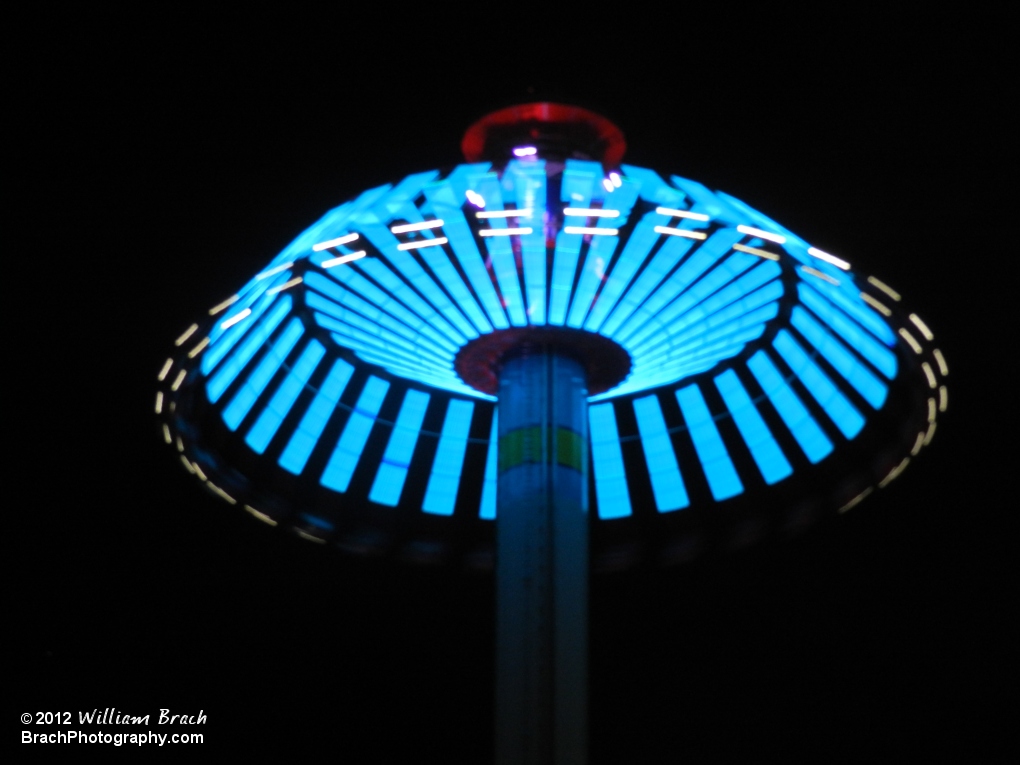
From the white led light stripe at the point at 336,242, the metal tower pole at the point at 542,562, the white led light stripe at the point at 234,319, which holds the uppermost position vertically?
the white led light stripe at the point at 234,319

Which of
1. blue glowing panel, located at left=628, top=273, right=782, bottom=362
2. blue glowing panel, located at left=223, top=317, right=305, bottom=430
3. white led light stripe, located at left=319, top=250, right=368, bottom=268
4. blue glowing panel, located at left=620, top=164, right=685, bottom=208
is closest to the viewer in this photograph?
blue glowing panel, located at left=620, top=164, right=685, bottom=208

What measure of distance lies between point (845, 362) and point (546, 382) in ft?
19.4

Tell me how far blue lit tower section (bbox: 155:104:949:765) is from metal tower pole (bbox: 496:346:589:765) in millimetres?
40

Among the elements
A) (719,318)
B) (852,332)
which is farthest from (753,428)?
(719,318)

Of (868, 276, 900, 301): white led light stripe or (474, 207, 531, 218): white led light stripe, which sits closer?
(474, 207, 531, 218): white led light stripe

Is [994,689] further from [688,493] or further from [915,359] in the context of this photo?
[915,359]

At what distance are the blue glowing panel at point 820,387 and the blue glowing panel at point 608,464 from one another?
3997 mm

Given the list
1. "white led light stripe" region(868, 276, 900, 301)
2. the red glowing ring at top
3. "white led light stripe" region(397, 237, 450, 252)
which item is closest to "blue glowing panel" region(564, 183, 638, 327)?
the red glowing ring at top

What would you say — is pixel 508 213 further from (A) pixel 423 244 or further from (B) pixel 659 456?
(B) pixel 659 456

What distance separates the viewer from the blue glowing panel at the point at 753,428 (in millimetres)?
24094

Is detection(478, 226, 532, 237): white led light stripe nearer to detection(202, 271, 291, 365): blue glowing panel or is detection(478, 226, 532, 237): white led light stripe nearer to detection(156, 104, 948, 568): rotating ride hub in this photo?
detection(156, 104, 948, 568): rotating ride hub

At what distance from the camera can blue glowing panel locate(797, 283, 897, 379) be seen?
70.1 feet

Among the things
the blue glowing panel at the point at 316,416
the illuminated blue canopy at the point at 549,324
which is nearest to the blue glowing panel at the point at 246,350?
the illuminated blue canopy at the point at 549,324

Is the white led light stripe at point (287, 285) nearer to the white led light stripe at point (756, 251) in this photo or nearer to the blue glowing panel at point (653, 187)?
the blue glowing panel at point (653, 187)
